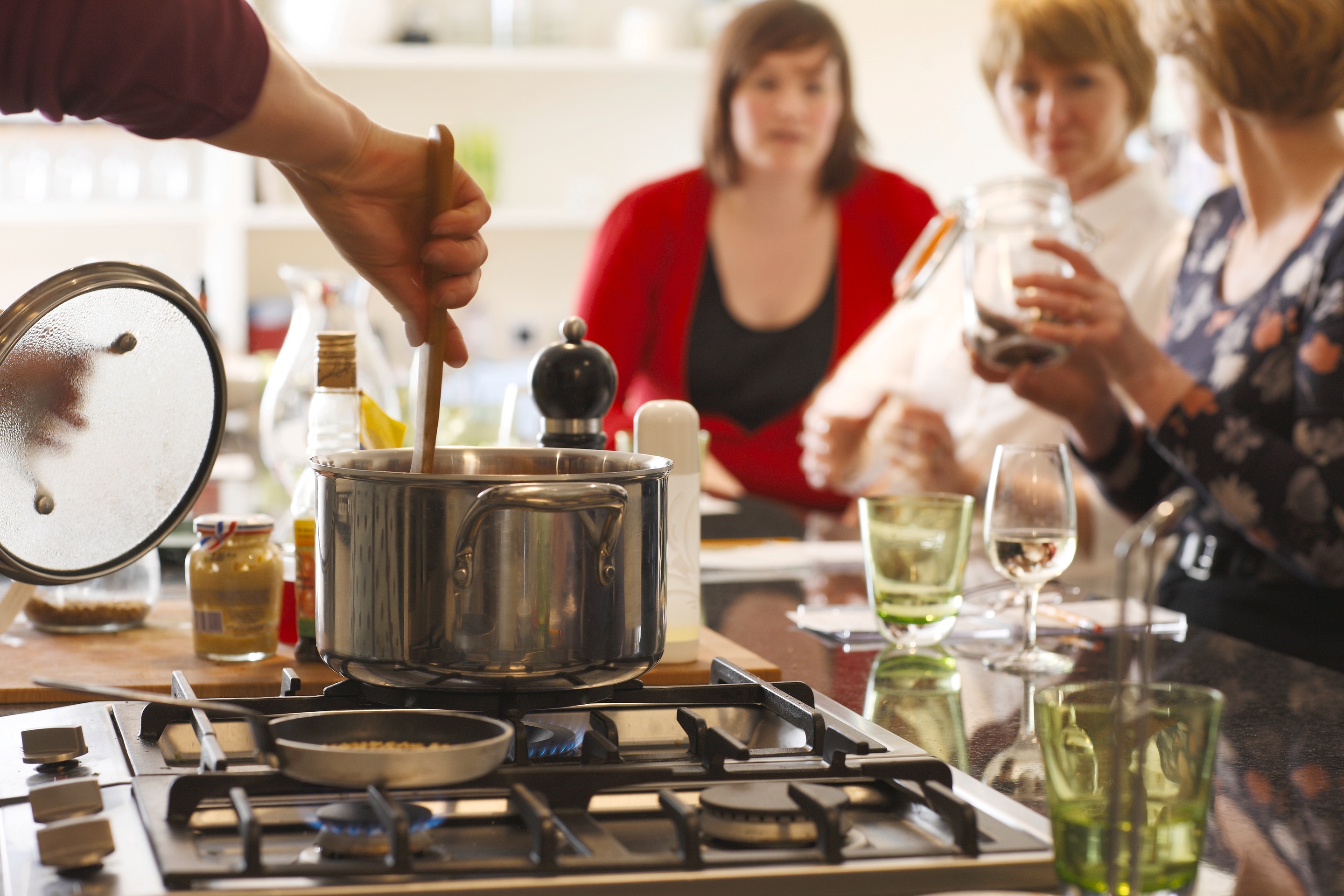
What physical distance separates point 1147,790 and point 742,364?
2.26m

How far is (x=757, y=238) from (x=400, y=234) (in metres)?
2.01

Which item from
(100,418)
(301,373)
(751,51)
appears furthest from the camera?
(751,51)

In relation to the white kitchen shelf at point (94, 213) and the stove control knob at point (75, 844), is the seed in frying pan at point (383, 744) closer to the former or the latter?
the stove control knob at point (75, 844)

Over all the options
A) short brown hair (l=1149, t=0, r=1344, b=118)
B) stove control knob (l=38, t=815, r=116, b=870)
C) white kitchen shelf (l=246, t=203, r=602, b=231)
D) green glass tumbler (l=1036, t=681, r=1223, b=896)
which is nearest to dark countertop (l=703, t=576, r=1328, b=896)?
green glass tumbler (l=1036, t=681, r=1223, b=896)

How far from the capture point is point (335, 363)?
1022 millimetres

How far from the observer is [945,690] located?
2.97 ft

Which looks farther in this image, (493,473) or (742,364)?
(742,364)

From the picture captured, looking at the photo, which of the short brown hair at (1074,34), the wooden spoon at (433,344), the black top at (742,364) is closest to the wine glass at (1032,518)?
the wooden spoon at (433,344)

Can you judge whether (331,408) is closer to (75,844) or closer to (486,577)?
→ (486,577)

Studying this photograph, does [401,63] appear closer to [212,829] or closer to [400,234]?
[400,234]

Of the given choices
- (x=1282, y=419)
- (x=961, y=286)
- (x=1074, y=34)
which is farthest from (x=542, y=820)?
(x=1074, y=34)

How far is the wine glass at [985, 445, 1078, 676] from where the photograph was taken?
1.04 m

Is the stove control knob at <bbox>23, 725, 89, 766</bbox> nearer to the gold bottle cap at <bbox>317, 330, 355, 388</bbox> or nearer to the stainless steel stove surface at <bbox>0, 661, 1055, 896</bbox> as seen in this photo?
the stainless steel stove surface at <bbox>0, 661, 1055, 896</bbox>

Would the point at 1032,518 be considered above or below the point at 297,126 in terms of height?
below
